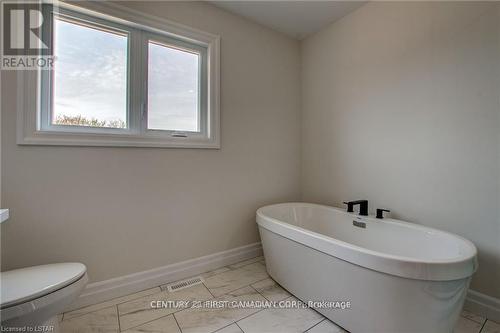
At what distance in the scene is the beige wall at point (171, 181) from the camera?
56.6 inches

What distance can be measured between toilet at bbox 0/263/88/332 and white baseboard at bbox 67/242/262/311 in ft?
1.42

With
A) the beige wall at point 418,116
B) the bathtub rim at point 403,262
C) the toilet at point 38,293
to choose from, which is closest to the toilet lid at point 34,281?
the toilet at point 38,293

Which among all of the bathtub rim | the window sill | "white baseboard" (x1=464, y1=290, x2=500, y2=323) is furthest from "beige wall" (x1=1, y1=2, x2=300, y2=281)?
"white baseboard" (x1=464, y1=290, x2=500, y2=323)

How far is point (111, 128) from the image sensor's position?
172cm

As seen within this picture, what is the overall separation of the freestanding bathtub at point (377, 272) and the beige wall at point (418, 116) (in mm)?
285

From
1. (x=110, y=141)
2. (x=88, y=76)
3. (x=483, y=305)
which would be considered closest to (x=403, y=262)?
(x=483, y=305)

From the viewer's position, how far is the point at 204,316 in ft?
4.83

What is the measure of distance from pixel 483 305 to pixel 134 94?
3.00m

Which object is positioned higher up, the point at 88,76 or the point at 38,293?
the point at 88,76

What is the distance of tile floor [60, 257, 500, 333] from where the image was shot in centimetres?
136

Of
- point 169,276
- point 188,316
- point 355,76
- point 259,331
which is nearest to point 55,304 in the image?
point 188,316

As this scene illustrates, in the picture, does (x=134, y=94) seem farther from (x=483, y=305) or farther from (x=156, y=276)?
(x=483, y=305)

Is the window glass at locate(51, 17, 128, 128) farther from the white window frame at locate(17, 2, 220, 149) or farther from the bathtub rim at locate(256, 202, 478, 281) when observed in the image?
the bathtub rim at locate(256, 202, 478, 281)

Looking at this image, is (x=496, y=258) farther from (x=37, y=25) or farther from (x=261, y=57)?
(x=37, y=25)
